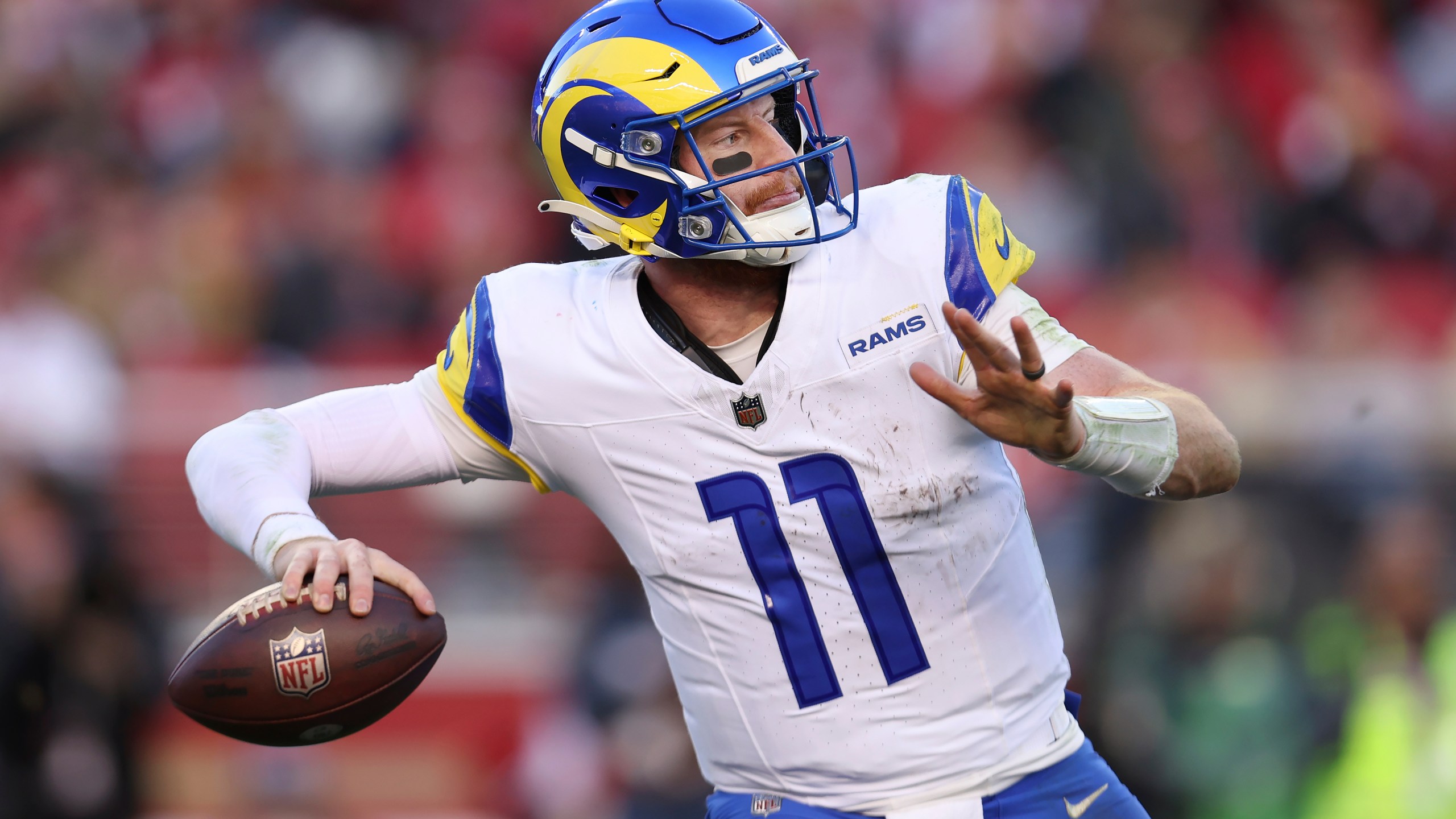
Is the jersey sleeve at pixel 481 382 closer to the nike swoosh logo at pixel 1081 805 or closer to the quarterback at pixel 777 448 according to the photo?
the quarterback at pixel 777 448

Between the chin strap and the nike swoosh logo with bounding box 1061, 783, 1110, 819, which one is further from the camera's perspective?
the chin strap

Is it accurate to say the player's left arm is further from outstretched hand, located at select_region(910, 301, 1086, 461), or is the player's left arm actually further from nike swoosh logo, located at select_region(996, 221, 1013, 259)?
nike swoosh logo, located at select_region(996, 221, 1013, 259)

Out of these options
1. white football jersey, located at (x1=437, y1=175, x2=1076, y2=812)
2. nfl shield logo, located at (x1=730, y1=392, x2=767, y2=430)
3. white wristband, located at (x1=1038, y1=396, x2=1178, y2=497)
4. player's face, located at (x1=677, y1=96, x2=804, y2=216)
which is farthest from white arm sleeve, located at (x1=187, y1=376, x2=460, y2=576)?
white wristband, located at (x1=1038, y1=396, x2=1178, y2=497)

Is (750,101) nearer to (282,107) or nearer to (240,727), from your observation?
(240,727)

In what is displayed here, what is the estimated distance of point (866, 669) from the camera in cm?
272

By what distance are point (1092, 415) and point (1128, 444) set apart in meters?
0.08

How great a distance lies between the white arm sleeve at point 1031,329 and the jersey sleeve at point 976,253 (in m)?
0.01

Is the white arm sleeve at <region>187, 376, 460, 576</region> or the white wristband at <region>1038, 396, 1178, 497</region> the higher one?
the white arm sleeve at <region>187, 376, 460, 576</region>

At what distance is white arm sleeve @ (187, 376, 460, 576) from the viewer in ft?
9.18

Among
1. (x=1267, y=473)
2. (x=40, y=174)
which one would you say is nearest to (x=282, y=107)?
(x=40, y=174)

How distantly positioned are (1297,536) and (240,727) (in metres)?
4.27

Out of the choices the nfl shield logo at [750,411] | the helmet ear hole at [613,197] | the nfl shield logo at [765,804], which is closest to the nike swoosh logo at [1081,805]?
the nfl shield logo at [765,804]

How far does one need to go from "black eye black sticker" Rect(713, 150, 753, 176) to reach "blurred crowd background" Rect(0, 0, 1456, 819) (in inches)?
119

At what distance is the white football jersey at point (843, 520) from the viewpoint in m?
2.71
